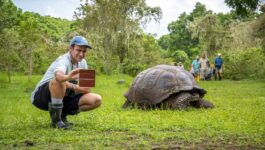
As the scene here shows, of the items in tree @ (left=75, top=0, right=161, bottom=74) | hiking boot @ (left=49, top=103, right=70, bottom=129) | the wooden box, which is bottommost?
hiking boot @ (left=49, top=103, right=70, bottom=129)

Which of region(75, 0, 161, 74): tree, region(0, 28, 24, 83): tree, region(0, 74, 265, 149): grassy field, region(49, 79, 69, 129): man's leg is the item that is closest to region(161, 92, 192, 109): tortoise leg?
region(0, 74, 265, 149): grassy field

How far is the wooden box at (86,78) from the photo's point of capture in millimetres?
5586

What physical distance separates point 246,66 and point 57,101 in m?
22.2

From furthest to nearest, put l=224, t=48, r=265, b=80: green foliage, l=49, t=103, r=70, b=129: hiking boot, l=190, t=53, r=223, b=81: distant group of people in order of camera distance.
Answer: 1. l=224, t=48, r=265, b=80: green foliage
2. l=190, t=53, r=223, b=81: distant group of people
3. l=49, t=103, r=70, b=129: hiking boot

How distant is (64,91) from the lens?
6.29 metres

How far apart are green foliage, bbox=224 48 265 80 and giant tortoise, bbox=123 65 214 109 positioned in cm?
1767

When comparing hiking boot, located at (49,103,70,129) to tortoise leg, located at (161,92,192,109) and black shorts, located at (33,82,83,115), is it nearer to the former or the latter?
black shorts, located at (33,82,83,115)

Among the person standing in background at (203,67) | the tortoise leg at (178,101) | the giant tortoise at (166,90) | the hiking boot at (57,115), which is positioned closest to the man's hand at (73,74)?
the hiking boot at (57,115)

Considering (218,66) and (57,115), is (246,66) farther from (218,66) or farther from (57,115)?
(57,115)

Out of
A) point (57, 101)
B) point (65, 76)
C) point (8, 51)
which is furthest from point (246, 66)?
point (65, 76)

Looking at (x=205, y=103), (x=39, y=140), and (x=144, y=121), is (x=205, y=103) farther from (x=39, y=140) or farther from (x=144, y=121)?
(x=39, y=140)

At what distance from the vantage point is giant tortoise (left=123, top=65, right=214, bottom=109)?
906cm

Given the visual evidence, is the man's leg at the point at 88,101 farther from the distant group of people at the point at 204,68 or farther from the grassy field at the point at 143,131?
the distant group of people at the point at 204,68

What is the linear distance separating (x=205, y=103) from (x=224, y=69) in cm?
1895
